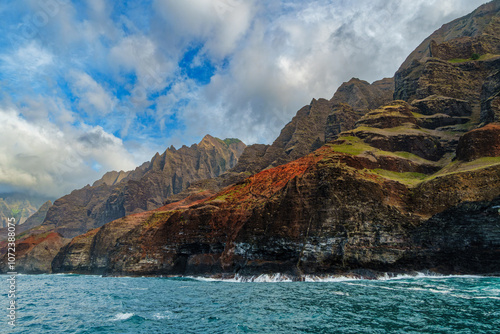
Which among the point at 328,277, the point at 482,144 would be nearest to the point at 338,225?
the point at 328,277

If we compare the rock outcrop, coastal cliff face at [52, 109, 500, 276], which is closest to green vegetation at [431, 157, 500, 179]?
coastal cliff face at [52, 109, 500, 276]

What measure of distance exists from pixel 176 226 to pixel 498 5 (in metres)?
190

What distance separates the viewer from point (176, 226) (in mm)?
69625

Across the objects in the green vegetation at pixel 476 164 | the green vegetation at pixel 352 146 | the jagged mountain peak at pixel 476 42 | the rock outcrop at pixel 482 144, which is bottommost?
the green vegetation at pixel 476 164

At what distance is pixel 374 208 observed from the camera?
47.2 metres

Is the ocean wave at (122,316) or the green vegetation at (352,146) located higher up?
the green vegetation at (352,146)

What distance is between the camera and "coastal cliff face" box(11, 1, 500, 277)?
42.2 metres

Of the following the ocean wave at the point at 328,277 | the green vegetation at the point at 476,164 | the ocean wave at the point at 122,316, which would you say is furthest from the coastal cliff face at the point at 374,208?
the ocean wave at the point at 122,316

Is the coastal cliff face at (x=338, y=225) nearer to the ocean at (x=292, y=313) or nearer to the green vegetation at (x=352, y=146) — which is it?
the green vegetation at (x=352, y=146)

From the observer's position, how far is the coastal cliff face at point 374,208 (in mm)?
42219

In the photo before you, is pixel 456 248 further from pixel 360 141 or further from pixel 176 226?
pixel 176 226

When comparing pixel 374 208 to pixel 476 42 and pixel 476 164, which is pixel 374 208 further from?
pixel 476 42

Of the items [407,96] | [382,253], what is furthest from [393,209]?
[407,96]

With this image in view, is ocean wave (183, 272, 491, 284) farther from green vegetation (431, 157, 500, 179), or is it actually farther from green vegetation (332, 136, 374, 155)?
green vegetation (332, 136, 374, 155)
